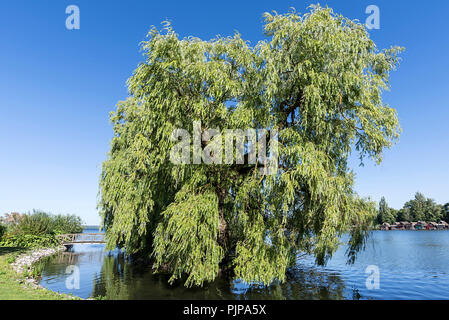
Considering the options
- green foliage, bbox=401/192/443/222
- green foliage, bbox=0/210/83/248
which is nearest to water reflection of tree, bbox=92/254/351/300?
green foliage, bbox=0/210/83/248

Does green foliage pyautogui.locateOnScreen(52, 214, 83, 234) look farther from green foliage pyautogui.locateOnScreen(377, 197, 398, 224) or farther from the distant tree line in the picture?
green foliage pyautogui.locateOnScreen(377, 197, 398, 224)

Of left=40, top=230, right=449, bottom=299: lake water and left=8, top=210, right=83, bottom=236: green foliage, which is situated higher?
left=8, top=210, right=83, bottom=236: green foliage

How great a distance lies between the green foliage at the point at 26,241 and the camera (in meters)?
21.3

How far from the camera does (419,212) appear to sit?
75.5 metres

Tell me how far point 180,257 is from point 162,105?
5.25 metres

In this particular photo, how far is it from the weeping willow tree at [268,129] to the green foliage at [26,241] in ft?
57.9

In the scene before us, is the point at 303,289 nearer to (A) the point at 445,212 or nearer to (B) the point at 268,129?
(B) the point at 268,129

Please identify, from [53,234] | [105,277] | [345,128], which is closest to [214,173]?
[345,128]

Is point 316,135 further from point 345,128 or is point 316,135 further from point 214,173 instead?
point 214,173

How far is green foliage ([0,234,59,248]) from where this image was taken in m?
21.3

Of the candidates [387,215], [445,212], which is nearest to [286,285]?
[387,215]

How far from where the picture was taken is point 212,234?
885cm

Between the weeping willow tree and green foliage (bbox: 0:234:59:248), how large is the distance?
57.9 feet

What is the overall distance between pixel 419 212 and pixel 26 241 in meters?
91.1
